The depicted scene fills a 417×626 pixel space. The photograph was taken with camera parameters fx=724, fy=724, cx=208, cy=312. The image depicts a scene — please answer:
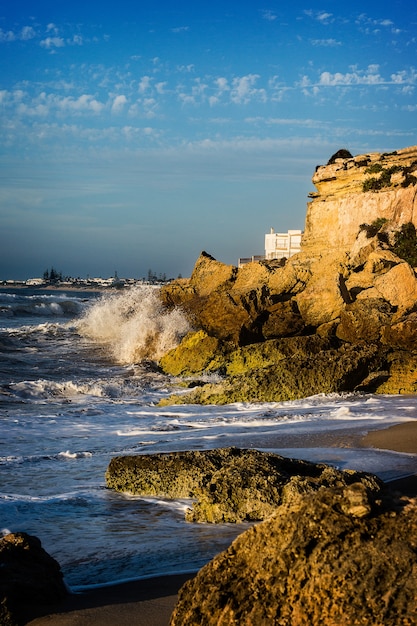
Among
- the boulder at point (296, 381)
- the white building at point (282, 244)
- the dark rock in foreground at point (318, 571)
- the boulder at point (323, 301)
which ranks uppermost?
the white building at point (282, 244)

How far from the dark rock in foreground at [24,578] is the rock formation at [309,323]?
7.61 metres

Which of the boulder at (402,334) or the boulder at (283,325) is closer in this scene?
the boulder at (402,334)

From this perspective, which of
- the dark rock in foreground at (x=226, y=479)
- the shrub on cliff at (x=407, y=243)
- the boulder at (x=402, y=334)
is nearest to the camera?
the dark rock in foreground at (x=226, y=479)

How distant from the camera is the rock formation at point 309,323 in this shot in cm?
1145

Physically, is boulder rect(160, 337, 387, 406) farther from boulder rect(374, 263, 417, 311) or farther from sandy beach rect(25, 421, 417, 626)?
sandy beach rect(25, 421, 417, 626)

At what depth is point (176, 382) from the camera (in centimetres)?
1455

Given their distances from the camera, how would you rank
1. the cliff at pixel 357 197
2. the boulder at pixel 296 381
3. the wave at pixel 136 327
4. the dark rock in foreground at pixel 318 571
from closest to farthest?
the dark rock in foreground at pixel 318 571, the boulder at pixel 296 381, the wave at pixel 136 327, the cliff at pixel 357 197

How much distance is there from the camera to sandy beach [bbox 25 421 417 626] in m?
3.15

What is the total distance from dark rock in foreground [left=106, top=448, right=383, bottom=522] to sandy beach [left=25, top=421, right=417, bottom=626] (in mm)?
1166

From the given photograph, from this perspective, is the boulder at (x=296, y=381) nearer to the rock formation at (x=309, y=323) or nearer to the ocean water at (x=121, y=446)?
the rock formation at (x=309, y=323)

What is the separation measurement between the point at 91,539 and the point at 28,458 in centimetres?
302

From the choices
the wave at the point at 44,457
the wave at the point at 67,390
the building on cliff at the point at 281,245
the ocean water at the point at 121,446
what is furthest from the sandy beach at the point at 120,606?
the building on cliff at the point at 281,245

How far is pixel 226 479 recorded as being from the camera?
17.0 feet

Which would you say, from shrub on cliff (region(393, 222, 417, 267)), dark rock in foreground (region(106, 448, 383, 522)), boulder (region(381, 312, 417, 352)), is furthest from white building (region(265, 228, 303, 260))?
dark rock in foreground (region(106, 448, 383, 522))
